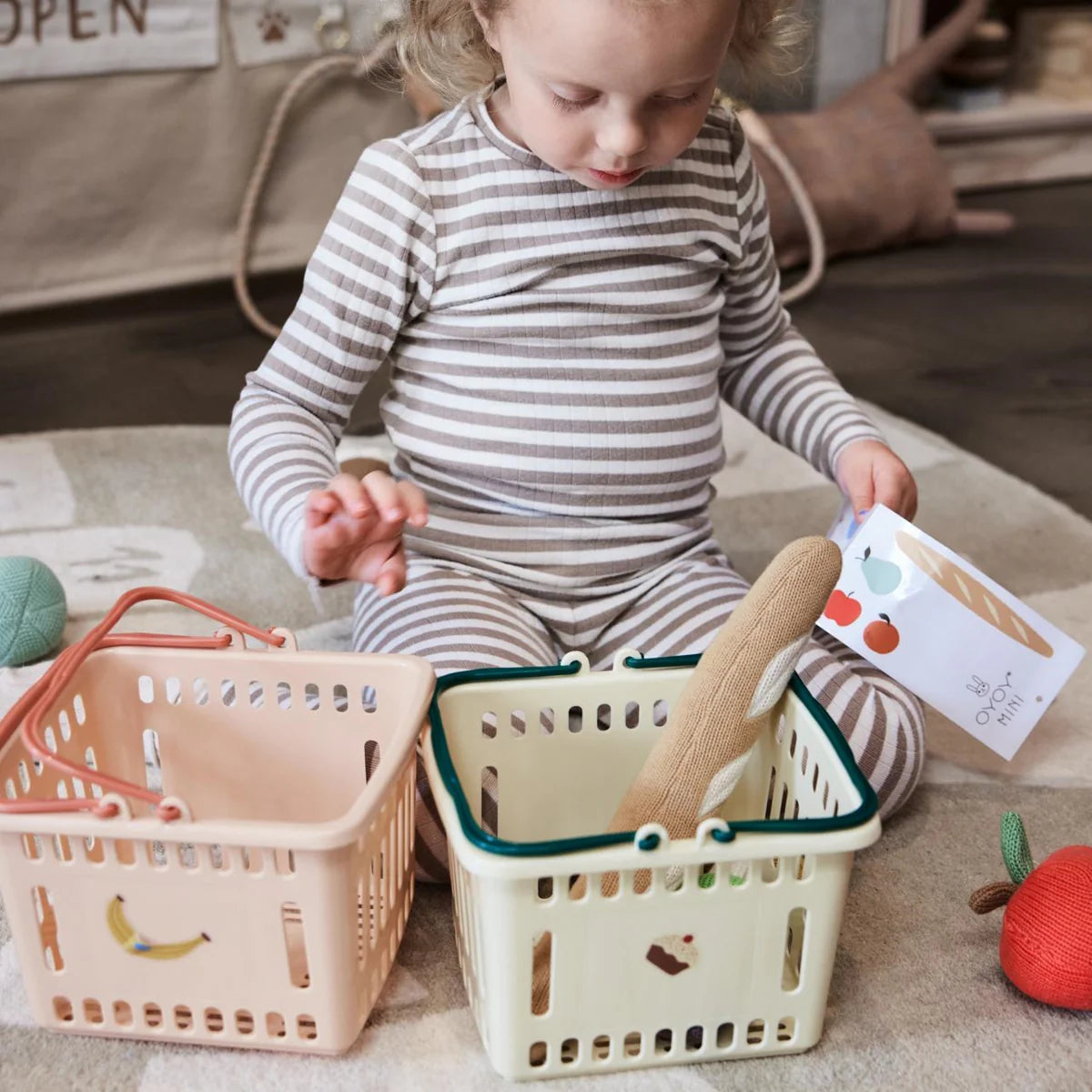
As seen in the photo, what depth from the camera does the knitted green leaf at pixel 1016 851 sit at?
2.48 feet

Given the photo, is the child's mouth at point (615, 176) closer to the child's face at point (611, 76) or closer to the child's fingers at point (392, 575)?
the child's face at point (611, 76)

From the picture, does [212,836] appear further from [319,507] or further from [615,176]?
[615,176]

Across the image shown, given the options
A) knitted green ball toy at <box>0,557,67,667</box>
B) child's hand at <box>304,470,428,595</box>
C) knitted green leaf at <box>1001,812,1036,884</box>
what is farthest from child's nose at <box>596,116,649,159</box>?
knitted green ball toy at <box>0,557,67,667</box>

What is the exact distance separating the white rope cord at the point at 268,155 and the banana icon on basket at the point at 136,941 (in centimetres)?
129

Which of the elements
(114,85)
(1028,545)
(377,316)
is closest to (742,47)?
(377,316)

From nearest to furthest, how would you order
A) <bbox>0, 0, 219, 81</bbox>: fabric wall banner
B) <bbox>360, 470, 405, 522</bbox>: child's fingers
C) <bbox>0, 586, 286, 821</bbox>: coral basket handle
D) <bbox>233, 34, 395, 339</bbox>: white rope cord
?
<bbox>0, 586, 286, 821</bbox>: coral basket handle → <bbox>360, 470, 405, 522</bbox>: child's fingers → <bbox>0, 0, 219, 81</bbox>: fabric wall banner → <bbox>233, 34, 395, 339</bbox>: white rope cord

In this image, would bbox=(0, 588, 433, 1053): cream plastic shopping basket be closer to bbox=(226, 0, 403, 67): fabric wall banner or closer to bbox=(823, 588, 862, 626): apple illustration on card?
bbox=(823, 588, 862, 626): apple illustration on card

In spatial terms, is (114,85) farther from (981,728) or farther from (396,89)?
(981,728)

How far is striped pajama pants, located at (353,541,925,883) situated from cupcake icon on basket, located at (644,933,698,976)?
0.18 metres

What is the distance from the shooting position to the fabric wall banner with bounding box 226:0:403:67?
1.90 m

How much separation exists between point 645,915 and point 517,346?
0.41 meters

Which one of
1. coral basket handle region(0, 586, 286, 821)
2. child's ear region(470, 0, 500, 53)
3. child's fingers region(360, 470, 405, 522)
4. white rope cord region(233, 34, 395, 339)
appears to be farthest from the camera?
white rope cord region(233, 34, 395, 339)

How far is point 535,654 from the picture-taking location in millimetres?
854

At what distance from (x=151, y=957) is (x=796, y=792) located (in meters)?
0.35
